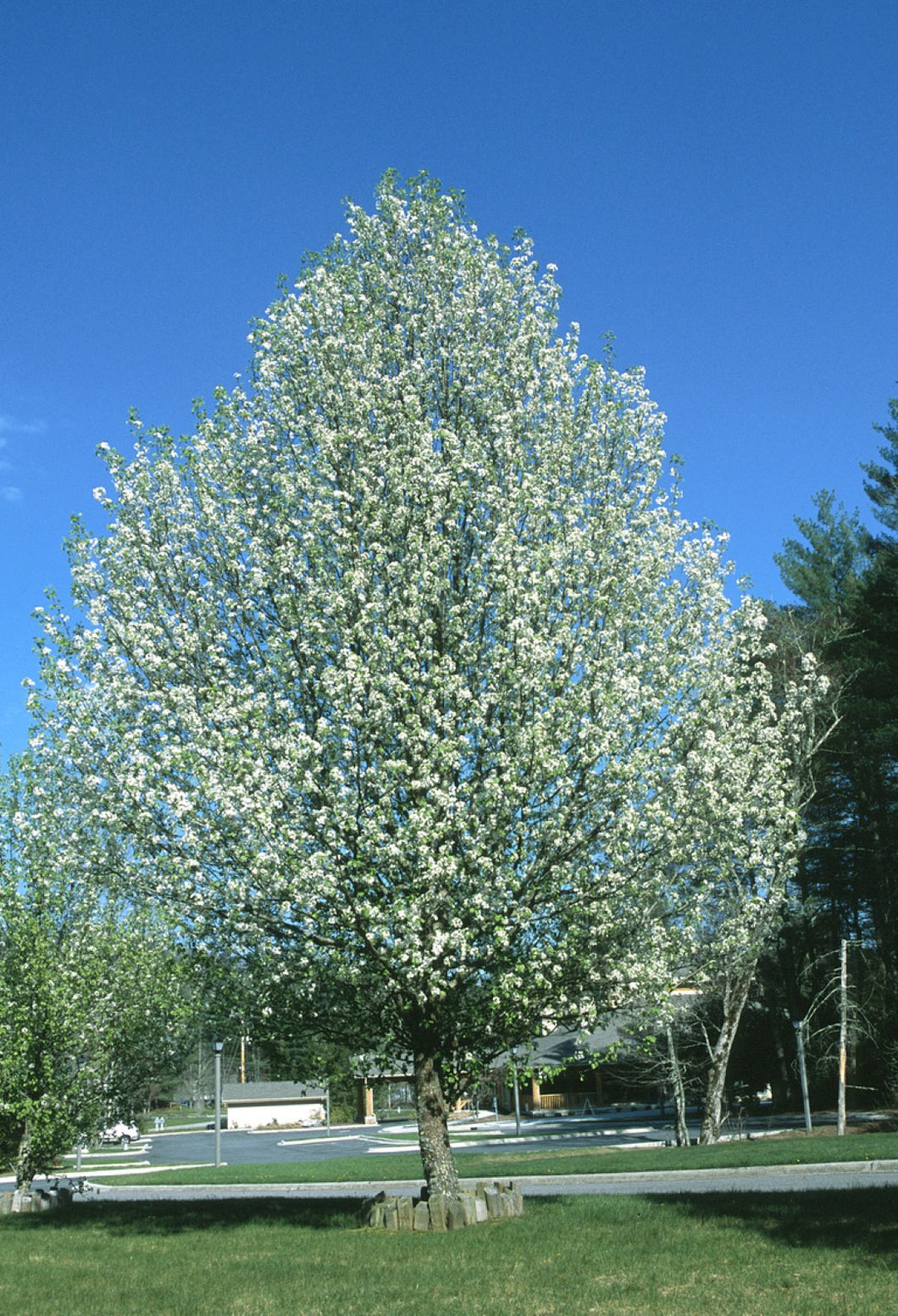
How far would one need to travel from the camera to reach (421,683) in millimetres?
13547

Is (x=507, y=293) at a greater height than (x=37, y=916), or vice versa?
(x=507, y=293)

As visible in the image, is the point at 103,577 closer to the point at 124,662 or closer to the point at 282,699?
the point at 124,662

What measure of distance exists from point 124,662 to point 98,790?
1.62 metres

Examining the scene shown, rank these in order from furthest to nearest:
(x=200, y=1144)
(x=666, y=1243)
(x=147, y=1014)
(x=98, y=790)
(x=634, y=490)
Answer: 1. (x=200, y=1144)
2. (x=147, y=1014)
3. (x=634, y=490)
4. (x=98, y=790)
5. (x=666, y=1243)

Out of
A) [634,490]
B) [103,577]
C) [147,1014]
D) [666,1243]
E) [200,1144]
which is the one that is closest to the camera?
[666,1243]

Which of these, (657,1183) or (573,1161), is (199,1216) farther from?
(573,1161)

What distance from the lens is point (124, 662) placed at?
46.1ft

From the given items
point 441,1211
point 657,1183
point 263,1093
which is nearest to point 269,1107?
point 263,1093

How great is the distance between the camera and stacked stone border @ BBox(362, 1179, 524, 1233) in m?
13.5

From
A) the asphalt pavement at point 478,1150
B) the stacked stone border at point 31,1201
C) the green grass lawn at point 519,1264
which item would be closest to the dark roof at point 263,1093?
the asphalt pavement at point 478,1150

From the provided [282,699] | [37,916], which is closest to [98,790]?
[282,699]

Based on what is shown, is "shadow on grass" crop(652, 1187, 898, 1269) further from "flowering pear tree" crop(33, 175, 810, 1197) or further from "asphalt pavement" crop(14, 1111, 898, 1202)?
"flowering pear tree" crop(33, 175, 810, 1197)

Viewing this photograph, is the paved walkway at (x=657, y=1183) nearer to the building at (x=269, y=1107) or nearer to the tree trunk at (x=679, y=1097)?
the tree trunk at (x=679, y=1097)

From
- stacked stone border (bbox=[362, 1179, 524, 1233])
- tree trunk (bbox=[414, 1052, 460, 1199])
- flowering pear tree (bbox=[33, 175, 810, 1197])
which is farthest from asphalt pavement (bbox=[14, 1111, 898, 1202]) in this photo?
flowering pear tree (bbox=[33, 175, 810, 1197])
